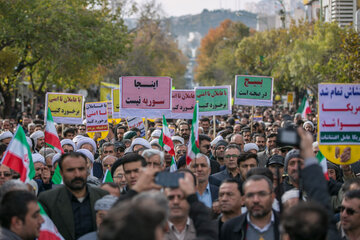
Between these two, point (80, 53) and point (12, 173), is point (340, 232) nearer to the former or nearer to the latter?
point (12, 173)

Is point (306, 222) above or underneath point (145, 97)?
underneath

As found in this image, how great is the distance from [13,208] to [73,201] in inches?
45.8

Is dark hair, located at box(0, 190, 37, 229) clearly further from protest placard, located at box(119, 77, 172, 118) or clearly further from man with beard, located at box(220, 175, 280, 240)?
protest placard, located at box(119, 77, 172, 118)

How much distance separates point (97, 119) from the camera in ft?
47.8

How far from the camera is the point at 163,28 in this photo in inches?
2547

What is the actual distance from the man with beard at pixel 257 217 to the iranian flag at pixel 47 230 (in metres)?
1.47

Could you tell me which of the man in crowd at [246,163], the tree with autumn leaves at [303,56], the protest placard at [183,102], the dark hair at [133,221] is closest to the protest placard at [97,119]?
the protest placard at [183,102]

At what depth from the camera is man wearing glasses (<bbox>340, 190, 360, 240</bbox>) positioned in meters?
5.30

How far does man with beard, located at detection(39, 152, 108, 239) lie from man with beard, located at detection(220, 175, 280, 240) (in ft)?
4.56

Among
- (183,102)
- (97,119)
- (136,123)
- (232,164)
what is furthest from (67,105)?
(232,164)

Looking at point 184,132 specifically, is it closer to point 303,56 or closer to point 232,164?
point 232,164

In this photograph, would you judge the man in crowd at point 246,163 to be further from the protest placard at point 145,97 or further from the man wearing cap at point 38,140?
the man wearing cap at point 38,140

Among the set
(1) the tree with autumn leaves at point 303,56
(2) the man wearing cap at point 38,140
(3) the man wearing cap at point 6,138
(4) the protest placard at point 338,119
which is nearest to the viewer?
(4) the protest placard at point 338,119

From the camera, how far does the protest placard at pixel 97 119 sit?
14.5m
